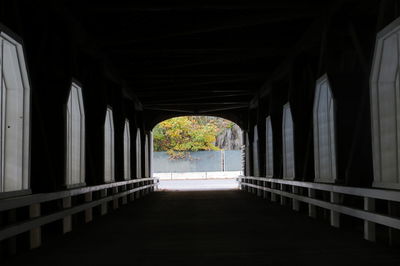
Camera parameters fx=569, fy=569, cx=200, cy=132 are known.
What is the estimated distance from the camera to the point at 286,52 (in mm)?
12953

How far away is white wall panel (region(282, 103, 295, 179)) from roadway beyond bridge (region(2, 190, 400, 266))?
14.0 ft

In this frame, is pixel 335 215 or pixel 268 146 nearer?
pixel 335 215

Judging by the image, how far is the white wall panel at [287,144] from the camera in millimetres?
14117

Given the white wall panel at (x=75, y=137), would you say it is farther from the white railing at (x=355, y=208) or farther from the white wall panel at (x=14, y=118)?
the white railing at (x=355, y=208)

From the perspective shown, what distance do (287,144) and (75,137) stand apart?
6110 mm

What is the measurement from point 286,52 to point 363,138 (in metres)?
5.49

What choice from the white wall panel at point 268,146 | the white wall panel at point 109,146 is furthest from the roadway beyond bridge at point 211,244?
the white wall panel at point 268,146

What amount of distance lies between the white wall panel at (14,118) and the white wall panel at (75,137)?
10.6ft

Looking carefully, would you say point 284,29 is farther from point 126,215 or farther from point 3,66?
point 3,66

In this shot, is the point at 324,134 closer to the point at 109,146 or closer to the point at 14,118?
the point at 14,118

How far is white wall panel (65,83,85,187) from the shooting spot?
10516 millimetres

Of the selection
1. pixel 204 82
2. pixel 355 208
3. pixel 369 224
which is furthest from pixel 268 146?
pixel 369 224

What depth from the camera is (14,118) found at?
22.9ft

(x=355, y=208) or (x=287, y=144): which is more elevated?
(x=287, y=144)
